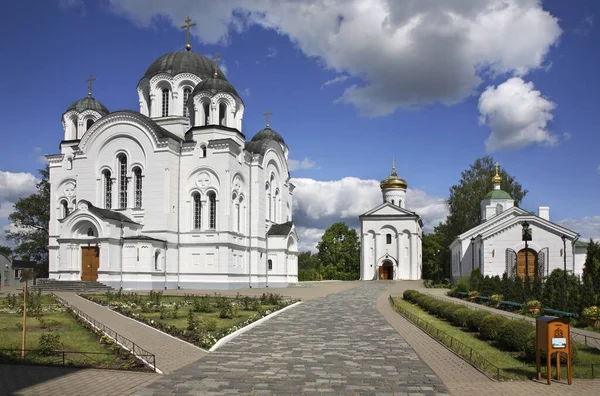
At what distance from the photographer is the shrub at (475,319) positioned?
1588cm

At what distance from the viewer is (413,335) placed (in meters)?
16.0

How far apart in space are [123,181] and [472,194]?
38073 millimetres

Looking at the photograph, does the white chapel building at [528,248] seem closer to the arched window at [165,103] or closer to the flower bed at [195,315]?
the flower bed at [195,315]

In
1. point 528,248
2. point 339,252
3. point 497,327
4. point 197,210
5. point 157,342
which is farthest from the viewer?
point 339,252

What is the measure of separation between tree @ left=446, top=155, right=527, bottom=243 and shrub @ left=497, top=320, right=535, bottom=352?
160 feet

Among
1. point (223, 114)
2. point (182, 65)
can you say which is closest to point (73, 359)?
point (223, 114)

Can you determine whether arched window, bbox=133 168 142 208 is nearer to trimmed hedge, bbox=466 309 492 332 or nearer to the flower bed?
the flower bed

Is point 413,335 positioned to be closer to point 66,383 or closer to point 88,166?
point 66,383

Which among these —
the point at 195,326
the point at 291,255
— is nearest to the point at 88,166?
the point at 291,255

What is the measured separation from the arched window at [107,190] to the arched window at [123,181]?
895 millimetres

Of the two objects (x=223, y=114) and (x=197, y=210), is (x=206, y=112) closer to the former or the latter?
(x=223, y=114)

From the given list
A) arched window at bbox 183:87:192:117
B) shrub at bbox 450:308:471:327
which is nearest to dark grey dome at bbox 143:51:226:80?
arched window at bbox 183:87:192:117

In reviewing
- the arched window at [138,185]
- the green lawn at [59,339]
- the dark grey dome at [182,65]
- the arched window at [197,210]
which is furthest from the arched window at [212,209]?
the green lawn at [59,339]

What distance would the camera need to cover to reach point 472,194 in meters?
61.4
